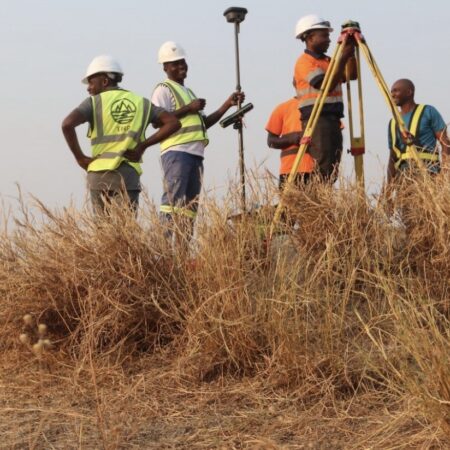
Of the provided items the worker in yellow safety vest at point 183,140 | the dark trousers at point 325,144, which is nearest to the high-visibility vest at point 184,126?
the worker in yellow safety vest at point 183,140

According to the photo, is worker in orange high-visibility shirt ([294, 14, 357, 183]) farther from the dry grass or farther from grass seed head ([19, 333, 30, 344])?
grass seed head ([19, 333, 30, 344])

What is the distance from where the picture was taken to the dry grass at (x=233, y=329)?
3.39 metres

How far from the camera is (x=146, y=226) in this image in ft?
15.9

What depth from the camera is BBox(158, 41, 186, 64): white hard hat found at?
7457 millimetres

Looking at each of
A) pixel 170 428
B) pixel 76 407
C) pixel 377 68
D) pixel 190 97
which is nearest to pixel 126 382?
pixel 76 407

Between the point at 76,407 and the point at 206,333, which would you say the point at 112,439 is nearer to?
the point at 76,407

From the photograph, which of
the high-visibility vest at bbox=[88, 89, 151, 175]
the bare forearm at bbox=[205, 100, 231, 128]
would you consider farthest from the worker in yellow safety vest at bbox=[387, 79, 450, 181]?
the high-visibility vest at bbox=[88, 89, 151, 175]

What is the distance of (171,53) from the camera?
747 cm

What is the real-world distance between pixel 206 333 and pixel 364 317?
96 centimetres

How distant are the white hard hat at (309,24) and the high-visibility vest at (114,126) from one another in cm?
139

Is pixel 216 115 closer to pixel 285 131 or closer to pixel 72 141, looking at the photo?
pixel 285 131

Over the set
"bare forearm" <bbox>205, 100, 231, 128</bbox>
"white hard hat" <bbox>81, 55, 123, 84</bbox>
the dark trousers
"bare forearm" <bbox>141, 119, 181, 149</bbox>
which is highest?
"white hard hat" <bbox>81, 55, 123, 84</bbox>

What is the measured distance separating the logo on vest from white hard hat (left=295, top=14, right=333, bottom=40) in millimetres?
1474

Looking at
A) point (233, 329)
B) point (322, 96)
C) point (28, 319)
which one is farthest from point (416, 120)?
point (28, 319)
